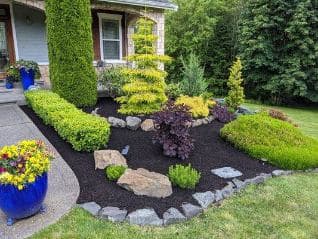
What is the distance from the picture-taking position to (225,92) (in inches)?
713

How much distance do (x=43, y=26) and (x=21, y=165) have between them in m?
9.14

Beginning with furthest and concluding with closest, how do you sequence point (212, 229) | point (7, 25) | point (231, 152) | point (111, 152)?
point (7, 25) → point (231, 152) → point (111, 152) → point (212, 229)

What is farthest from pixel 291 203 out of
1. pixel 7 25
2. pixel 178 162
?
pixel 7 25

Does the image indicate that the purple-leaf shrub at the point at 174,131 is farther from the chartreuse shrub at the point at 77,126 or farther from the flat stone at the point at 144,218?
the flat stone at the point at 144,218

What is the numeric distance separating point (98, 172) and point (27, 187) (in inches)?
56.6

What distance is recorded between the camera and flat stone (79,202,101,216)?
11.1ft

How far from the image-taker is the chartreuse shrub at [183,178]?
394cm

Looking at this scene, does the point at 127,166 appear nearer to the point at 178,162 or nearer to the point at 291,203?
the point at 178,162

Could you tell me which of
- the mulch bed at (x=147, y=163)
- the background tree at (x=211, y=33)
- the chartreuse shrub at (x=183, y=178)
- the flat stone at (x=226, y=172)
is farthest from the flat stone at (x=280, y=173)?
the background tree at (x=211, y=33)

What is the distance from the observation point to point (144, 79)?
6805 mm

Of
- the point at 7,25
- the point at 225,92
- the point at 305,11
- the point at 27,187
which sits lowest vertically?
the point at 225,92

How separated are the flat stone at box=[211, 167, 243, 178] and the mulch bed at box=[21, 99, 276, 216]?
0.30ft

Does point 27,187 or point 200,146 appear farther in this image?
point 200,146

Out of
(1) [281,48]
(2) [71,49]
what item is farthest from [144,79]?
(1) [281,48]
